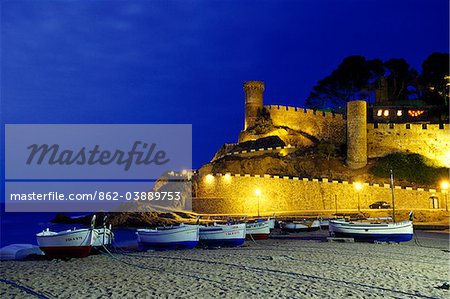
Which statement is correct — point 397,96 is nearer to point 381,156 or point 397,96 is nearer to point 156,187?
point 381,156

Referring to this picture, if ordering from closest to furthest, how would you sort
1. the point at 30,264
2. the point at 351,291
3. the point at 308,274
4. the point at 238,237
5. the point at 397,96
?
the point at 351,291 < the point at 308,274 < the point at 30,264 < the point at 238,237 < the point at 397,96

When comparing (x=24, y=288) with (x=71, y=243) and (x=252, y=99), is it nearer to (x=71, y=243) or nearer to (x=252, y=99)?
(x=71, y=243)

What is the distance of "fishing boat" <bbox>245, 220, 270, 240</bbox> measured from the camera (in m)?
21.0

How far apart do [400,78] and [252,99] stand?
16458 mm

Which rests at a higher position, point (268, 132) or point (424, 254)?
point (268, 132)

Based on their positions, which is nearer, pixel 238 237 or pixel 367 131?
pixel 238 237

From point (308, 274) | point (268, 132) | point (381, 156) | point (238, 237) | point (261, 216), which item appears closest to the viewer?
point (308, 274)

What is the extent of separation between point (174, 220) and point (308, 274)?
2052cm

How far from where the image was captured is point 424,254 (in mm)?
14734

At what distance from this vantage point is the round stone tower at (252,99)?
48219 mm

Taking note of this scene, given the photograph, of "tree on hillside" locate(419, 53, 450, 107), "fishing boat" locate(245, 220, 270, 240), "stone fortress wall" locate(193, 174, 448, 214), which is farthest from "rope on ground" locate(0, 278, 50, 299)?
"tree on hillside" locate(419, 53, 450, 107)

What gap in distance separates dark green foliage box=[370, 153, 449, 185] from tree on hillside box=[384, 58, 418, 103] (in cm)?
1522

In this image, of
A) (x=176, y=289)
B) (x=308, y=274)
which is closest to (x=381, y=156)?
(x=308, y=274)

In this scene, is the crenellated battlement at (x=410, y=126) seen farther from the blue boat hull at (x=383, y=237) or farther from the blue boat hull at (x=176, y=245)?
the blue boat hull at (x=176, y=245)
